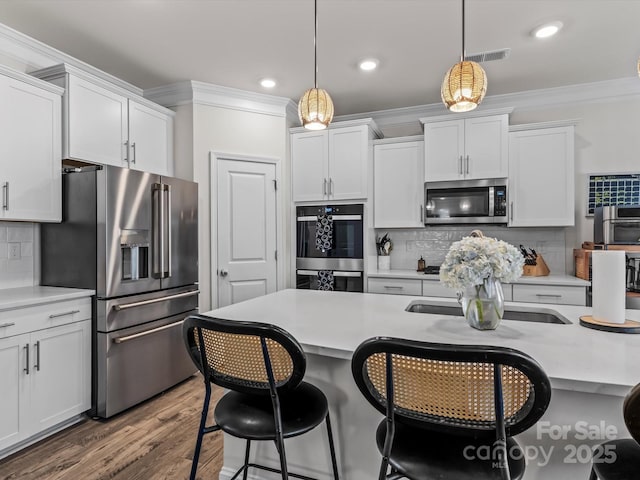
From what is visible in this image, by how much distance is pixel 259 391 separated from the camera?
1.31 meters

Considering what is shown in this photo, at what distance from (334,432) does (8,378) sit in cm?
188

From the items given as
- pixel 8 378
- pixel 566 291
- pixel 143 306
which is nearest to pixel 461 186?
pixel 566 291

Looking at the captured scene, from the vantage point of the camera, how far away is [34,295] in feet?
7.70

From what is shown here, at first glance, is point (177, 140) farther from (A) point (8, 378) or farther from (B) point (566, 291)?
(B) point (566, 291)

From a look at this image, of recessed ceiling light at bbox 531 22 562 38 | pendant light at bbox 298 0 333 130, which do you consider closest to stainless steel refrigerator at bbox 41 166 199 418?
pendant light at bbox 298 0 333 130

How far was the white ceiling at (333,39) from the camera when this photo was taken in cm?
236

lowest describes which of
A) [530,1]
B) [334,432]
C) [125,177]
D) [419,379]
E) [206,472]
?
[206,472]

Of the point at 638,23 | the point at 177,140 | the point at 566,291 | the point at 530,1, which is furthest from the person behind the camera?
the point at 177,140

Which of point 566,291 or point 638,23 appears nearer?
point 638,23

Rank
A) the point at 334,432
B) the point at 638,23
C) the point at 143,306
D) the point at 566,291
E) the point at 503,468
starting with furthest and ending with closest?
the point at 566,291 → the point at 143,306 → the point at 638,23 → the point at 334,432 → the point at 503,468

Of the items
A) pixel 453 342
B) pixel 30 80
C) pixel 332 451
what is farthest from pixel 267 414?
pixel 30 80

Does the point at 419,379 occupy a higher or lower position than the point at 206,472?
higher

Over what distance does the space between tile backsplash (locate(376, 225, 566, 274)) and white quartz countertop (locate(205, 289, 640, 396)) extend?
194cm

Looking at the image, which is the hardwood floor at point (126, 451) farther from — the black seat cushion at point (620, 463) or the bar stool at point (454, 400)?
the black seat cushion at point (620, 463)
